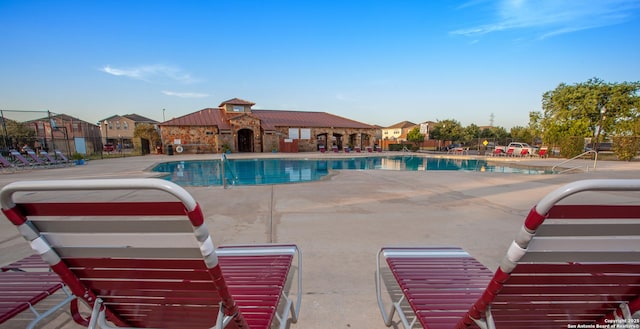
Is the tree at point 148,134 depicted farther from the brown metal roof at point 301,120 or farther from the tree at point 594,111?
the tree at point 594,111

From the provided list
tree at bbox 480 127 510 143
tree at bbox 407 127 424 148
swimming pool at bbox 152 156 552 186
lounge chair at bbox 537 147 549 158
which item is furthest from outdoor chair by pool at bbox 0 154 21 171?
tree at bbox 480 127 510 143

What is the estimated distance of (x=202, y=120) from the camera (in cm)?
2619

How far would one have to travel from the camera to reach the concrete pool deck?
231 cm

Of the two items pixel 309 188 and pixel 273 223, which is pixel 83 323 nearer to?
pixel 273 223

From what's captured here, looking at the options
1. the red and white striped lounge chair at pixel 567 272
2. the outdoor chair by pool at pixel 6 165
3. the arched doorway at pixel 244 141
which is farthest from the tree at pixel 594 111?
the outdoor chair by pool at pixel 6 165

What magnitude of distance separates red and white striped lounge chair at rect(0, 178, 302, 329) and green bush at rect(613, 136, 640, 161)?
85.1 ft

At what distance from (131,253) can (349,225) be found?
11.3 ft

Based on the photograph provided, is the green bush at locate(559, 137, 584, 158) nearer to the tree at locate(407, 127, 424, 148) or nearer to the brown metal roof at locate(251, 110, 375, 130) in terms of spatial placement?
the tree at locate(407, 127, 424, 148)

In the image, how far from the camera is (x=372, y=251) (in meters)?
3.26

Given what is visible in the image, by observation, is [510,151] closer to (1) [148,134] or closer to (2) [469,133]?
(2) [469,133]

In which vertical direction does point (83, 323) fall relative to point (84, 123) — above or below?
below

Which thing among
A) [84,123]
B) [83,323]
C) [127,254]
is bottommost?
[83,323]

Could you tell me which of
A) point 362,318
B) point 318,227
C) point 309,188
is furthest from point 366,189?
point 362,318

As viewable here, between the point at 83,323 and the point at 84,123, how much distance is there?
27650 millimetres
